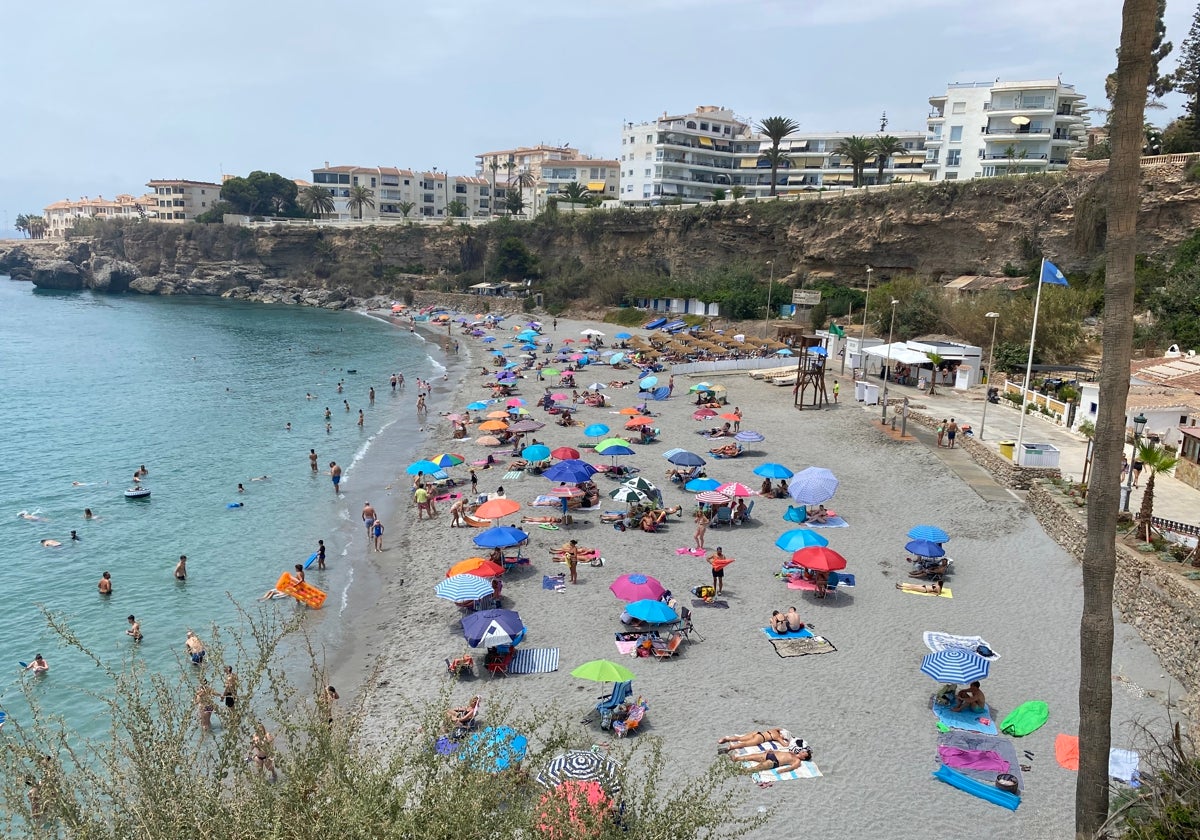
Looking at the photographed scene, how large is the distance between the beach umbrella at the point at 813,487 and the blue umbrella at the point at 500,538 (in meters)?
7.12

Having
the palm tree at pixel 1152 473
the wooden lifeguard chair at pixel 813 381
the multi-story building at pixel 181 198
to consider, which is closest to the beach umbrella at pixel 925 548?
the palm tree at pixel 1152 473

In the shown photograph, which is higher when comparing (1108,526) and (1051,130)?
(1051,130)

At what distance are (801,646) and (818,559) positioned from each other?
2.02m

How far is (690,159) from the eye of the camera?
8675 cm

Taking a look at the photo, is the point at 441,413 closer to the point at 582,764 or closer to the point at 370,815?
the point at 582,764

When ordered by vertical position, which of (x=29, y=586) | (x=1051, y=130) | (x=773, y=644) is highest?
(x=1051, y=130)

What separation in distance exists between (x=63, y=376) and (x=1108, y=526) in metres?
54.9

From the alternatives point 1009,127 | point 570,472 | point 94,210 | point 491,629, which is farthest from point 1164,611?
point 94,210

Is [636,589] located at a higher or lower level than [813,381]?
lower

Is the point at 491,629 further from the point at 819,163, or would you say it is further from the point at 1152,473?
the point at 819,163

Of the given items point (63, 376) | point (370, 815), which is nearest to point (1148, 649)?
point (370, 815)

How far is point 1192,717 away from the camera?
10.6 m

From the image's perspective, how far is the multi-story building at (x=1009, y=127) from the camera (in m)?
58.8

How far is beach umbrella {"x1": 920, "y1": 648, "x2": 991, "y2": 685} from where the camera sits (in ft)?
37.8
